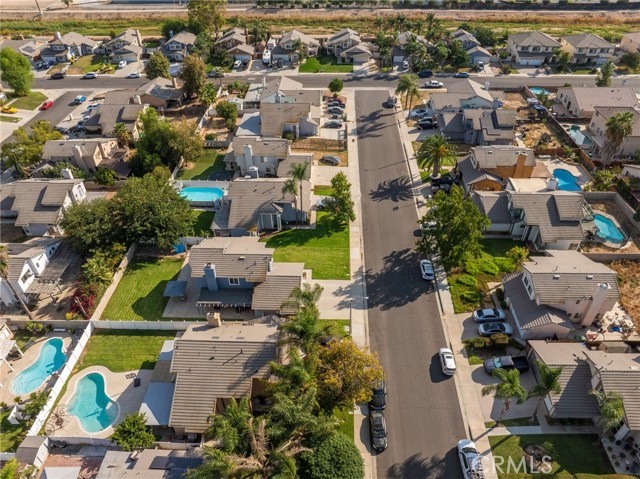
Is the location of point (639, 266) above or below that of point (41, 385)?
above

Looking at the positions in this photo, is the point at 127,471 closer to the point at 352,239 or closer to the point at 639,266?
the point at 352,239

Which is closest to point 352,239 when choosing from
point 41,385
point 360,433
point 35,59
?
point 360,433

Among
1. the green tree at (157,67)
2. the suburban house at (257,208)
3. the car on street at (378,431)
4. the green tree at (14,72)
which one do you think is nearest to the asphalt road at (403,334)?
the car on street at (378,431)

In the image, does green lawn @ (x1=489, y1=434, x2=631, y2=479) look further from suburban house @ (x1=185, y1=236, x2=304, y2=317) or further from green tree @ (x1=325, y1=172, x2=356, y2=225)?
green tree @ (x1=325, y1=172, x2=356, y2=225)

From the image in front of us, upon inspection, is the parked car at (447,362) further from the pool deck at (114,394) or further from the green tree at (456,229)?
the pool deck at (114,394)

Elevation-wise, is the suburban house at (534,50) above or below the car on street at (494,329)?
above
